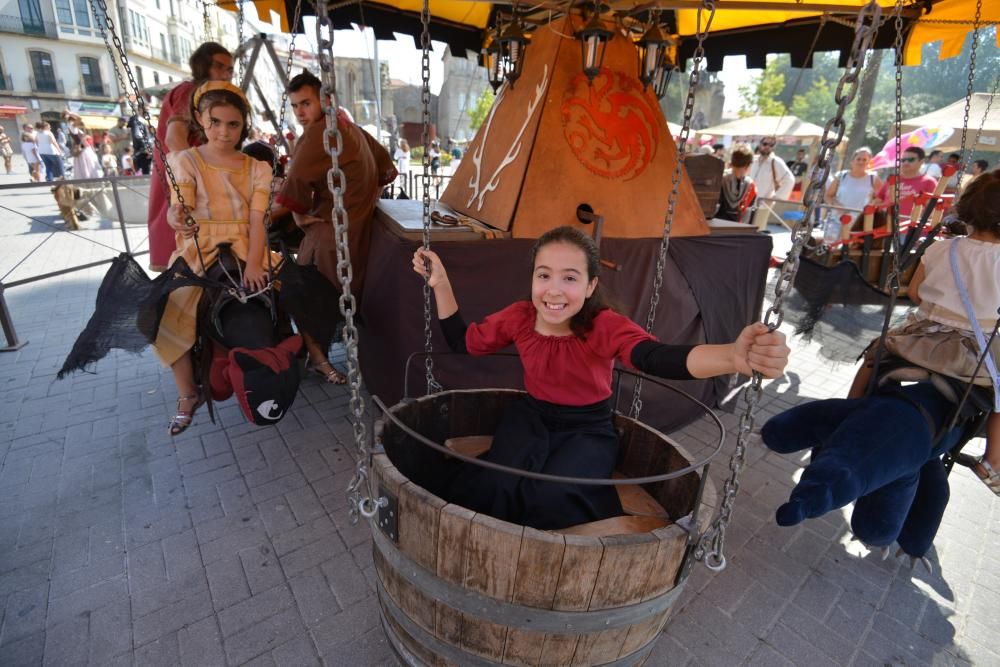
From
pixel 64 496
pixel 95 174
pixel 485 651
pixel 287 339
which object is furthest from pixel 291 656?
pixel 95 174

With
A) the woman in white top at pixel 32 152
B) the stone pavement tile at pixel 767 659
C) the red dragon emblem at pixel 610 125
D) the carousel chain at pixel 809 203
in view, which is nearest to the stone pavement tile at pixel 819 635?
the stone pavement tile at pixel 767 659

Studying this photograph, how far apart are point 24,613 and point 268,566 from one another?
37.9 inches

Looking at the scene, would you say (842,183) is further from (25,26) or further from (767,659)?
(25,26)

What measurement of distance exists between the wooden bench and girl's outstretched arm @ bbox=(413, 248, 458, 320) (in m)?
0.60

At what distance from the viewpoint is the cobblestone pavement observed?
2.16 m

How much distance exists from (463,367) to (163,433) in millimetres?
2161

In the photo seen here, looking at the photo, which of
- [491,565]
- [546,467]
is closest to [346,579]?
[546,467]

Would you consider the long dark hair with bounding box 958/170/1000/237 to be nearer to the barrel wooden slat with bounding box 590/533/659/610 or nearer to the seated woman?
the seated woman

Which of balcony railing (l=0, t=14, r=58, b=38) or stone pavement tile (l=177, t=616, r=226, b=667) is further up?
balcony railing (l=0, t=14, r=58, b=38)

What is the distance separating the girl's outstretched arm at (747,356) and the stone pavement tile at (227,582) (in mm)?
2251

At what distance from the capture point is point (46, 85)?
3028 cm

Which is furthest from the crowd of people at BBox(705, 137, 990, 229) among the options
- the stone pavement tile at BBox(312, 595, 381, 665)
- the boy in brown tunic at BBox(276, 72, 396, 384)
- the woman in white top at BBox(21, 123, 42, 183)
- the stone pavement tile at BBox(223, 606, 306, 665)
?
the woman in white top at BBox(21, 123, 42, 183)

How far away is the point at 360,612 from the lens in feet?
7.53

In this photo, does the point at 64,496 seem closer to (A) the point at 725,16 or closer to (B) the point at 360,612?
(B) the point at 360,612
